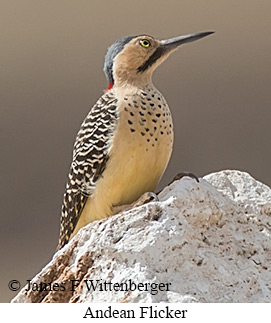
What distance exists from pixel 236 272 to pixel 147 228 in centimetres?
27

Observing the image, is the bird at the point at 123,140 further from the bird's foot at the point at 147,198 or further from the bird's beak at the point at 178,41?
the bird's foot at the point at 147,198

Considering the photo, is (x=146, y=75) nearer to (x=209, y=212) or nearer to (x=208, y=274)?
(x=209, y=212)

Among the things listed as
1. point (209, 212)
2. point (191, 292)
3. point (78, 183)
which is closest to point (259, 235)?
point (209, 212)

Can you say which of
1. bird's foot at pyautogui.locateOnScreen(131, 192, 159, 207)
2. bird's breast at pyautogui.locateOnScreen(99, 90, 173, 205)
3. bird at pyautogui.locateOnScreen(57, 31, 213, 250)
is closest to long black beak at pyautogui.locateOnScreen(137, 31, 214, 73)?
bird at pyautogui.locateOnScreen(57, 31, 213, 250)

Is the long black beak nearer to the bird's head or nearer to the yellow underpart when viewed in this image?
the bird's head

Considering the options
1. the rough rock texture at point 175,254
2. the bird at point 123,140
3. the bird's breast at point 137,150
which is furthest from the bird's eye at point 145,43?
the rough rock texture at point 175,254

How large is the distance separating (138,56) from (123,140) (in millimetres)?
322

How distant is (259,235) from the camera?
2537 millimetres


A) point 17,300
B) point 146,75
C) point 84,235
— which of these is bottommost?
point 17,300

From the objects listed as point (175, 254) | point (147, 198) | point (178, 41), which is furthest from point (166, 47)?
point (175, 254)

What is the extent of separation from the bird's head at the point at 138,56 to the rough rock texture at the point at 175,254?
492 mm

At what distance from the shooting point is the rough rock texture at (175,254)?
2.29 meters

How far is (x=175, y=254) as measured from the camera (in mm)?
2340

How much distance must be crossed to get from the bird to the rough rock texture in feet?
0.61
